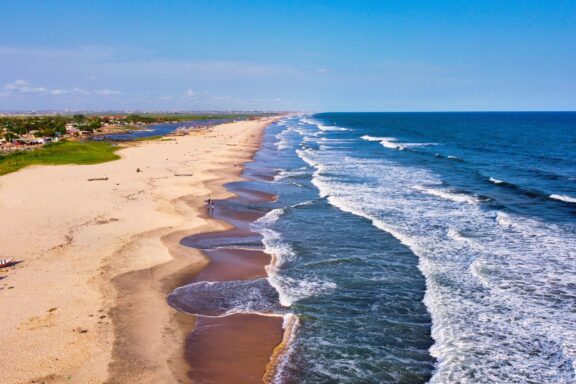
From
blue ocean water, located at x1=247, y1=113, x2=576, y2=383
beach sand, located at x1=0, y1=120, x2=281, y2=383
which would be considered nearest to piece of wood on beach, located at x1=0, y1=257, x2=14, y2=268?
beach sand, located at x1=0, y1=120, x2=281, y2=383

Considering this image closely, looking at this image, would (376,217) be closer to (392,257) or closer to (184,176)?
(392,257)

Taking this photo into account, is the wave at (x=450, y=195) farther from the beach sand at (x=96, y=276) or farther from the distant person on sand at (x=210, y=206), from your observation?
the distant person on sand at (x=210, y=206)

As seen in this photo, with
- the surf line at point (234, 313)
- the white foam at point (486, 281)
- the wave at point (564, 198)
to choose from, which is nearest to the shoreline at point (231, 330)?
the surf line at point (234, 313)

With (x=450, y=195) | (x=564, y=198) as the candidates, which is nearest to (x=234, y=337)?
(x=450, y=195)

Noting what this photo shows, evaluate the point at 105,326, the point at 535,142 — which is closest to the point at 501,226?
the point at 105,326

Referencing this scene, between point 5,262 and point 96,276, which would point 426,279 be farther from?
point 5,262
